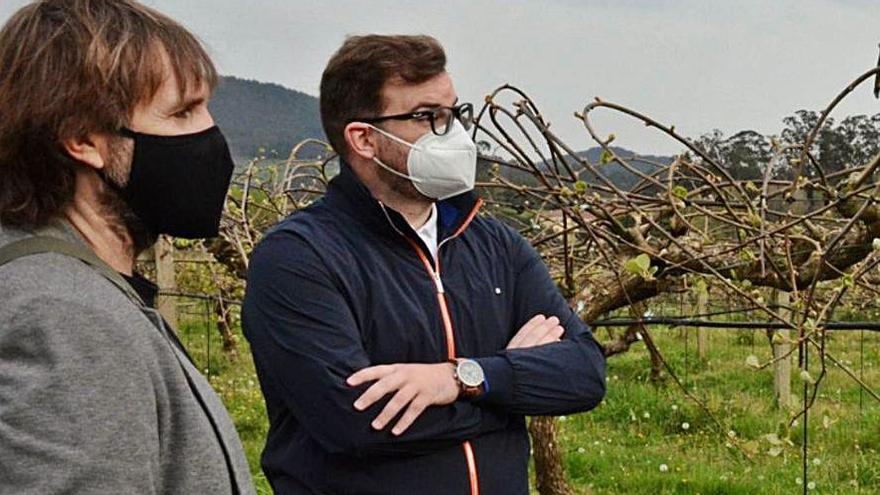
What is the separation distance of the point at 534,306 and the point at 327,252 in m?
0.50

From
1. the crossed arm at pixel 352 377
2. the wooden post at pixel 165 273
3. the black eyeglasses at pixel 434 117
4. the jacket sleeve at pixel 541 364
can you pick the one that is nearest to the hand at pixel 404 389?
the crossed arm at pixel 352 377

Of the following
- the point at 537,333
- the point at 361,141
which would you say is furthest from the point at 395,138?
the point at 537,333

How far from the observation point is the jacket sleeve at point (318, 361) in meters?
2.28

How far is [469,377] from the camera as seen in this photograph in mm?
2338

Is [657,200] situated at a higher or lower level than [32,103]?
lower

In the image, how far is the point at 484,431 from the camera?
7.83ft

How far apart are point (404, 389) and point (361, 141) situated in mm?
583

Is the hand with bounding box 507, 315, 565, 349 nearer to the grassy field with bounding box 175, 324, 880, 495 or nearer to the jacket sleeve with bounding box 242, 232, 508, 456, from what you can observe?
the jacket sleeve with bounding box 242, 232, 508, 456

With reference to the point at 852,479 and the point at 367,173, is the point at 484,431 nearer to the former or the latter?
the point at 367,173

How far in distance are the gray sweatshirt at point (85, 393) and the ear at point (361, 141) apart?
1.14 meters

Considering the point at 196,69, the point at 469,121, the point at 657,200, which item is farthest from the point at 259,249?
the point at 657,200

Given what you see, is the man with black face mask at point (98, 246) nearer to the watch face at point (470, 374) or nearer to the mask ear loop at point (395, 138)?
the watch face at point (470, 374)

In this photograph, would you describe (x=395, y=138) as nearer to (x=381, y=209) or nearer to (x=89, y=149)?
(x=381, y=209)

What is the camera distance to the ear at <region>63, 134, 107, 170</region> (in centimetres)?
148
